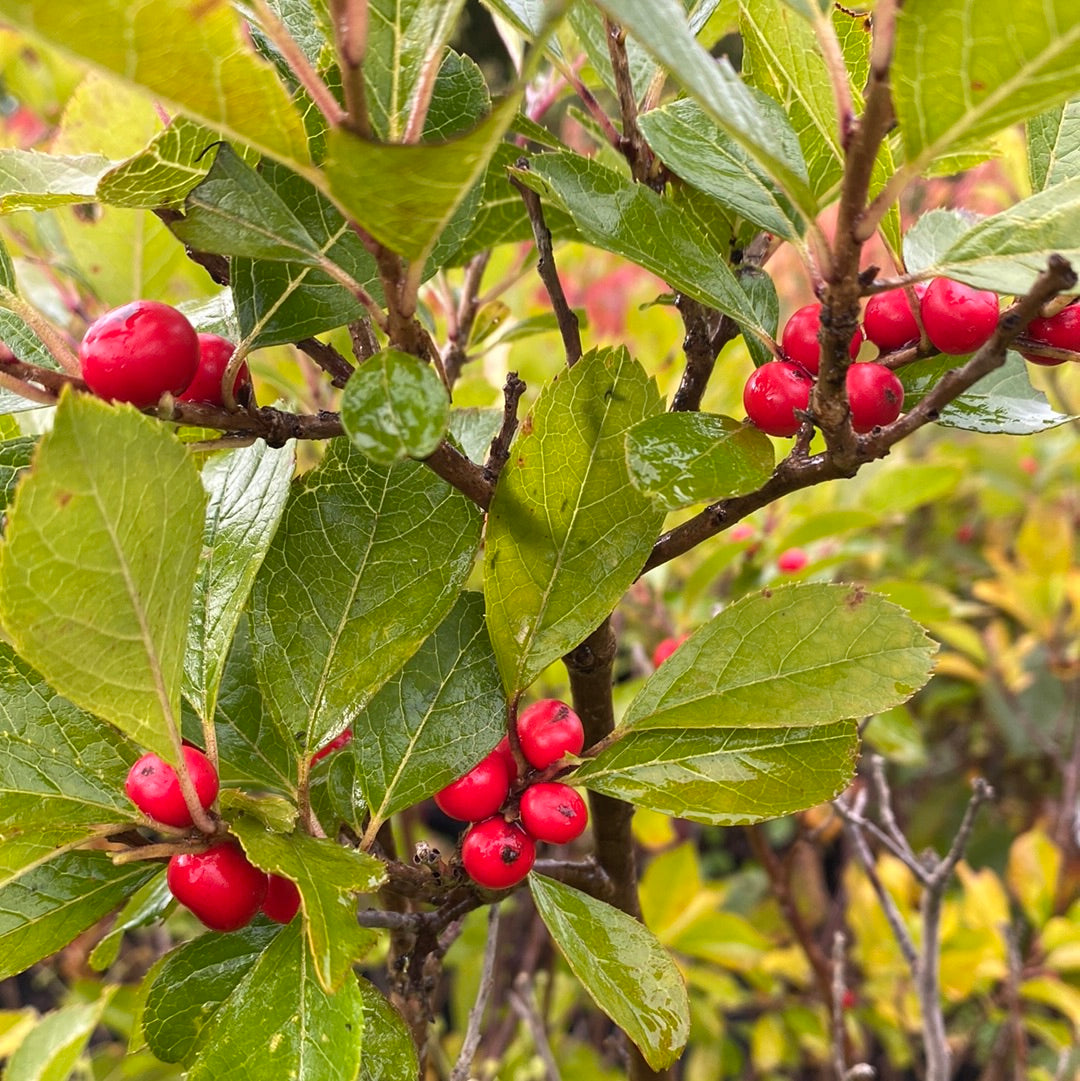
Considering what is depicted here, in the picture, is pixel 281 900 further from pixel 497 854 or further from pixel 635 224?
pixel 635 224

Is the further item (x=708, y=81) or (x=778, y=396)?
(x=778, y=396)

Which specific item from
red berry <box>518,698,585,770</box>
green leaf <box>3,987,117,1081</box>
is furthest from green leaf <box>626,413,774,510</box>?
green leaf <box>3,987,117,1081</box>

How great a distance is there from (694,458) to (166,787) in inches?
15.3

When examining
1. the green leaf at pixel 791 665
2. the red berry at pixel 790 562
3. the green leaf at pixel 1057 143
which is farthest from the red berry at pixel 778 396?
the red berry at pixel 790 562

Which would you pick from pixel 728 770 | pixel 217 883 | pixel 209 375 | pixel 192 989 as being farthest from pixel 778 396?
pixel 192 989

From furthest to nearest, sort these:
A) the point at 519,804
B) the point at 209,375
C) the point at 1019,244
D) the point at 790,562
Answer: the point at 790,562, the point at 519,804, the point at 209,375, the point at 1019,244

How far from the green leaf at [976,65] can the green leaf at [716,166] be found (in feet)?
0.53

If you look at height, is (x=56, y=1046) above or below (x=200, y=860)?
below

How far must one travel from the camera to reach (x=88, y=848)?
2.03ft

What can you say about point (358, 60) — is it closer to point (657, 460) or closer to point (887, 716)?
point (657, 460)

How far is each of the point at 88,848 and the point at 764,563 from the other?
128 cm

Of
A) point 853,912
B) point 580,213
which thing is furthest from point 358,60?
point 853,912

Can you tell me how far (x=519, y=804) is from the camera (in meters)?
0.70

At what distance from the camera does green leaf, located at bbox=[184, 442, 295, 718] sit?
2.10 ft
